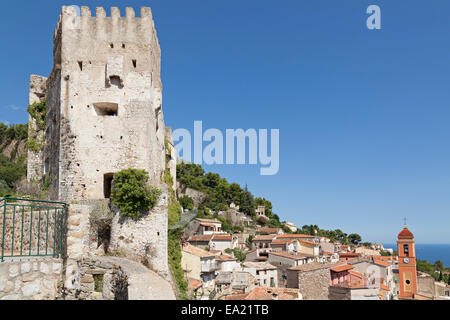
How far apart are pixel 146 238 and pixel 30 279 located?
9283 millimetres

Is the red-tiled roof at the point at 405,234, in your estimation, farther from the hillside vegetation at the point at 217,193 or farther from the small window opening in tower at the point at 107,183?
the small window opening in tower at the point at 107,183

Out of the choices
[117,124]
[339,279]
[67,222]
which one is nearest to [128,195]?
[117,124]

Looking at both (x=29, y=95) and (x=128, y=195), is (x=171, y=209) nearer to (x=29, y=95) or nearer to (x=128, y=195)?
(x=128, y=195)

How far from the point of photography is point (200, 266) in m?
31.5

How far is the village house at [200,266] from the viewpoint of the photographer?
3080cm

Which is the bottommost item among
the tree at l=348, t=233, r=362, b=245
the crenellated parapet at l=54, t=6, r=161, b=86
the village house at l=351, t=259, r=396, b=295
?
the tree at l=348, t=233, r=362, b=245

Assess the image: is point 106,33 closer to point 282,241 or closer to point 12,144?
point 12,144

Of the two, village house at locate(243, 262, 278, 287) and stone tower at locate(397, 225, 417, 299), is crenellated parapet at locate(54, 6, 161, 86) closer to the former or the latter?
village house at locate(243, 262, 278, 287)

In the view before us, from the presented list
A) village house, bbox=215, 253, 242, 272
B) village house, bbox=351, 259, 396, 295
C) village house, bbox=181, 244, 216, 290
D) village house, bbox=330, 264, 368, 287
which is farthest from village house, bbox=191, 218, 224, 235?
village house, bbox=330, 264, 368, 287

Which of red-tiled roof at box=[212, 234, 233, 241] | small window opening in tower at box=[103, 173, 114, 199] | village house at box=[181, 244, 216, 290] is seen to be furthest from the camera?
red-tiled roof at box=[212, 234, 233, 241]

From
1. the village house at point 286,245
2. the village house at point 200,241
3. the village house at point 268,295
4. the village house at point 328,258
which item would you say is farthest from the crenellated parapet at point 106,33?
the village house at point 328,258

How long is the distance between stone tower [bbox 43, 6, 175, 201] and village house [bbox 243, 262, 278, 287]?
22.4m

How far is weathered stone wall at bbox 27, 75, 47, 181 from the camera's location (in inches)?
A: 779
